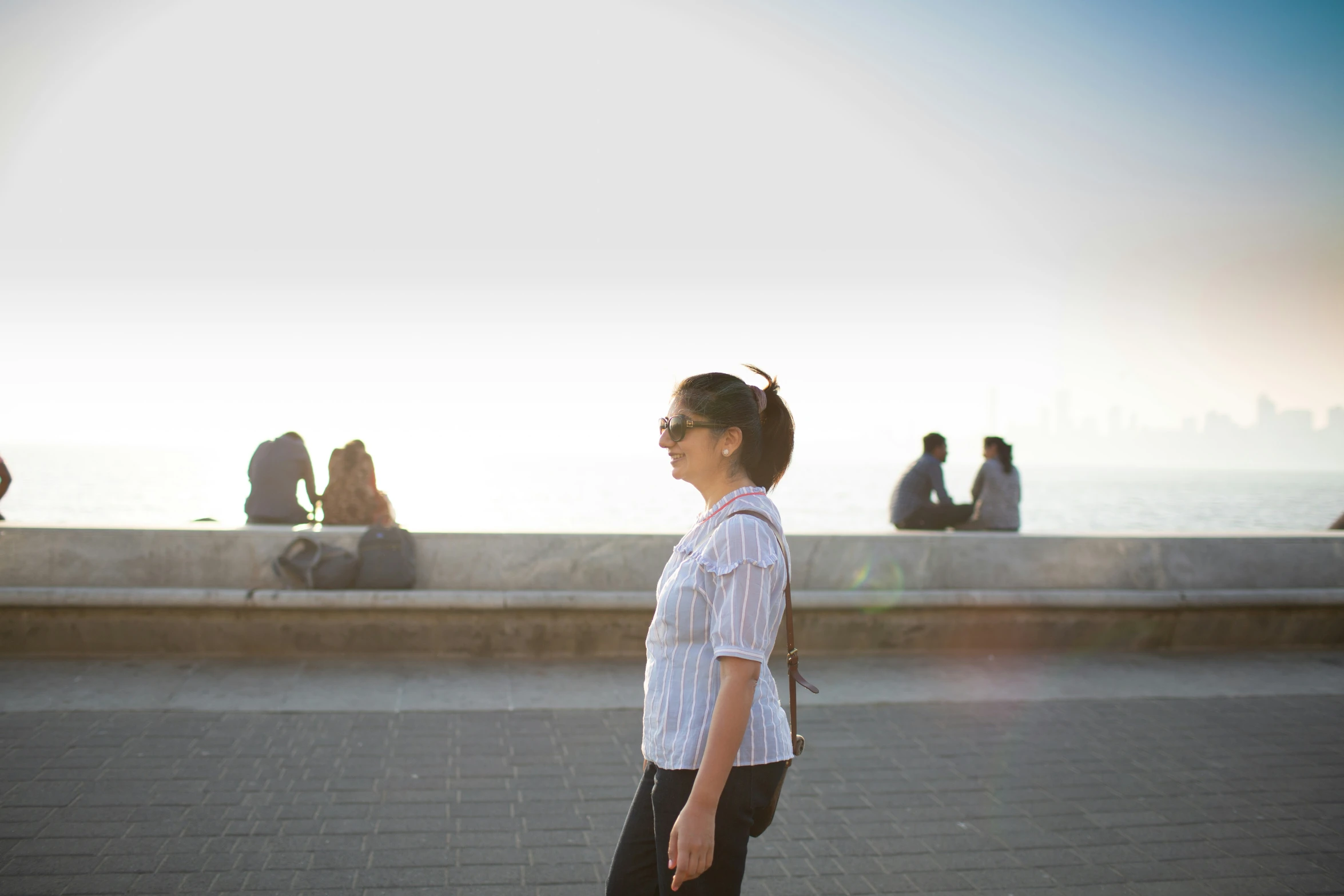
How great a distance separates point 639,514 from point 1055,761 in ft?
188

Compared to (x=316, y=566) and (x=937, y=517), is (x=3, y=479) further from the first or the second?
(x=937, y=517)

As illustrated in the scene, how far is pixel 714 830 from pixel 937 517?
28.9ft

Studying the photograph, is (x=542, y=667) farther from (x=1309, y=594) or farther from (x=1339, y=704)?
(x=1309, y=594)

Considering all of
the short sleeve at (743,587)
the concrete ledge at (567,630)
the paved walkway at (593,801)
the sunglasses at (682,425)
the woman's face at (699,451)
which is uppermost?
the sunglasses at (682,425)

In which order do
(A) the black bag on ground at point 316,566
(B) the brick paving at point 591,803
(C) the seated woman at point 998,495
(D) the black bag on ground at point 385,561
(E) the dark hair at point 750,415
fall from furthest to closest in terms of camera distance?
(C) the seated woman at point 998,495
(D) the black bag on ground at point 385,561
(A) the black bag on ground at point 316,566
(B) the brick paving at point 591,803
(E) the dark hair at point 750,415

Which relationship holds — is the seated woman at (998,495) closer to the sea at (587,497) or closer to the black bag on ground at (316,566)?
the black bag on ground at (316,566)

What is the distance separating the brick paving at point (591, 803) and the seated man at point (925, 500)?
424 cm

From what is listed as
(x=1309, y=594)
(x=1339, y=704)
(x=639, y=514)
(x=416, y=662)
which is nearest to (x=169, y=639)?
(x=416, y=662)

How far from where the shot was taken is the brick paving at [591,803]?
4020 millimetres

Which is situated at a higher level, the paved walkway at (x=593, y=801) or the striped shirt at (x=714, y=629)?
the striped shirt at (x=714, y=629)

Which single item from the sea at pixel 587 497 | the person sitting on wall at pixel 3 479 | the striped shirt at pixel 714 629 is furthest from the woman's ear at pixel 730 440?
the sea at pixel 587 497

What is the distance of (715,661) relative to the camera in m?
→ 2.39

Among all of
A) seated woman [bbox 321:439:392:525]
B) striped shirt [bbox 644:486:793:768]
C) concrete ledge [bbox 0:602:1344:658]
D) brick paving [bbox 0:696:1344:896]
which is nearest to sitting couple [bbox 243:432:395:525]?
seated woman [bbox 321:439:392:525]

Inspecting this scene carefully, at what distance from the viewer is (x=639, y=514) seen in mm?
62781
